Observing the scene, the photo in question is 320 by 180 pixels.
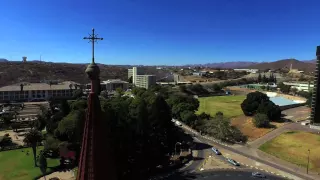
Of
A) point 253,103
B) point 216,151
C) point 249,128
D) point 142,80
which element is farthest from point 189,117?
point 142,80

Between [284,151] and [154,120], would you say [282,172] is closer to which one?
[284,151]

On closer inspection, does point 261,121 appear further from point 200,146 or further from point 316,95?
point 200,146

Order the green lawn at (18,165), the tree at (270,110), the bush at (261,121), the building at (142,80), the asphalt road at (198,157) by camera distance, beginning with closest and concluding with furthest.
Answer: the green lawn at (18,165) → the asphalt road at (198,157) → the bush at (261,121) → the tree at (270,110) → the building at (142,80)

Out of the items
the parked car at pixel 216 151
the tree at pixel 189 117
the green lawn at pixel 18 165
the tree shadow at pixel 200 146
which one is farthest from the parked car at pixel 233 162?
the green lawn at pixel 18 165

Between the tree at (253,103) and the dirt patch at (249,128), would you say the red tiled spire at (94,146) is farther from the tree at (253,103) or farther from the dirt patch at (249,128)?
the tree at (253,103)

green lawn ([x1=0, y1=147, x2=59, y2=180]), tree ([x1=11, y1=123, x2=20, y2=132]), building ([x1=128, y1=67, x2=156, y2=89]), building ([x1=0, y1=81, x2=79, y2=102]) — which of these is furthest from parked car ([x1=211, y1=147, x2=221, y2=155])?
building ([x1=128, y1=67, x2=156, y2=89])

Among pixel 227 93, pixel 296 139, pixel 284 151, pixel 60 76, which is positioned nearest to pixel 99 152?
pixel 284 151
